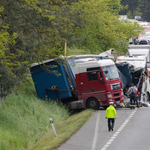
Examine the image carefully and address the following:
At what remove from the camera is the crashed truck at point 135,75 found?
24672mm

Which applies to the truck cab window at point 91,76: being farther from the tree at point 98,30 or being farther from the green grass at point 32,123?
the tree at point 98,30

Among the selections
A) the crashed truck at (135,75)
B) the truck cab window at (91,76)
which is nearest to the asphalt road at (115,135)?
the truck cab window at (91,76)

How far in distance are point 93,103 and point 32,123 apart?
5270mm

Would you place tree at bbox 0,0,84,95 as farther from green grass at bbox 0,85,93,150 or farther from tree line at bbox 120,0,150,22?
tree line at bbox 120,0,150,22

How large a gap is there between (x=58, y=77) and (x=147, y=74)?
766 cm

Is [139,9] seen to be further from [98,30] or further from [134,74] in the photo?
[134,74]

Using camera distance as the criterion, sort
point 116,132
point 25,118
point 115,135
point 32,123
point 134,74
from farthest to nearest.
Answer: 1. point 134,74
2. point 25,118
3. point 32,123
4. point 116,132
5. point 115,135

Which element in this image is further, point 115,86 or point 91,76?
point 115,86

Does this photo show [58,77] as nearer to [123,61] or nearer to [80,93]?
[80,93]

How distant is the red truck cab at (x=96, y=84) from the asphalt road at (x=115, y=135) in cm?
198

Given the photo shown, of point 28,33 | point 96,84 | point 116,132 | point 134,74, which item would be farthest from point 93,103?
point 116,132

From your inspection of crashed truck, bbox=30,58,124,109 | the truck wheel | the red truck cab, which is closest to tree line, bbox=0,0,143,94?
crashed truck, bbox=30,58,124,109

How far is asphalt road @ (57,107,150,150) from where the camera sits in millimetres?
12633

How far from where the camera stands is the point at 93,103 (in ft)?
70.7
